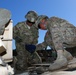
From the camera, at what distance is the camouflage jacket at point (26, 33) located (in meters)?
6.45

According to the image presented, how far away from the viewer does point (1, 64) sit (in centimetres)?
328

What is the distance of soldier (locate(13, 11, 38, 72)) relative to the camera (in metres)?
6.21

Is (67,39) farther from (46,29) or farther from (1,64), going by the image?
(1,64)

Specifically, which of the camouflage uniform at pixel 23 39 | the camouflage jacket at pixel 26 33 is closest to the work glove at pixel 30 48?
the camouflage uniform at pixel 23 39

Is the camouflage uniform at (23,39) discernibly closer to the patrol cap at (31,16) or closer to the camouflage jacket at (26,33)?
the camouflage jacket at (26,33)

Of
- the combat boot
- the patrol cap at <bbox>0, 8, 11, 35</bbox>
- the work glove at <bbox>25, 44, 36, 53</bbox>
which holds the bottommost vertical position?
the combat boot

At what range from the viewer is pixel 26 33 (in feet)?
21.6

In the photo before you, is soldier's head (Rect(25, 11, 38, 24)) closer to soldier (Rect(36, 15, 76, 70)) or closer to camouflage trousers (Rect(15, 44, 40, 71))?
camouflage trousers (Rect(15, 44, 40, 71))

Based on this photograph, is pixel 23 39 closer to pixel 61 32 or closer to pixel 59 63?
pixel 61 32

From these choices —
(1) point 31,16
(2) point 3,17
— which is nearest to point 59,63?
(2) point 3,17

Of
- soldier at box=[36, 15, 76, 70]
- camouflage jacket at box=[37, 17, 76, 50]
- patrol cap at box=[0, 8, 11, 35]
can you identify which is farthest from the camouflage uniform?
patrol cap at box=[0, 8, 11, 35]

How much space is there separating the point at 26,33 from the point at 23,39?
8.3 inches

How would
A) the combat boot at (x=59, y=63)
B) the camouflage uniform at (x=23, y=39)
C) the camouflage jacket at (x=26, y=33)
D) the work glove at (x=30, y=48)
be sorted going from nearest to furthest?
the combat boot at (x=59, y=63), the work glove at (x=30, y=48), the camouflage uniform at (x=23, y=39), the camouflage jacket at (x=26, y=33)

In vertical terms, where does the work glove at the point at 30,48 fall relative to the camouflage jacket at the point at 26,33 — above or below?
below
